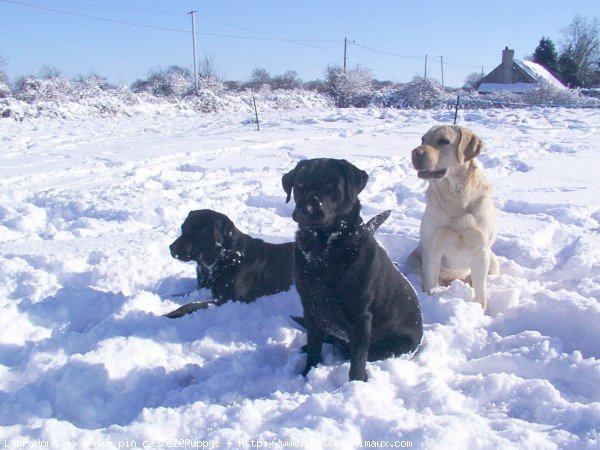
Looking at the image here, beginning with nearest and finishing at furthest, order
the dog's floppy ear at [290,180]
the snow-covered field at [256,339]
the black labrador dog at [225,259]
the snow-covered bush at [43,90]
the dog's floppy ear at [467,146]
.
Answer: the snow-covered field at [256,339], the dog's floppy ear at [290,180], the dog's floppy ear at [467,146], the black labrador dog at [225,259], the snow-covered bush at [43,90]

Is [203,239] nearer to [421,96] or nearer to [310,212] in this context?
[310,212]

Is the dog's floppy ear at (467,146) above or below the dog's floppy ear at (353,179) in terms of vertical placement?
above

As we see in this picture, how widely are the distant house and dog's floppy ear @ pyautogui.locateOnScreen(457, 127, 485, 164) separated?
41.2m

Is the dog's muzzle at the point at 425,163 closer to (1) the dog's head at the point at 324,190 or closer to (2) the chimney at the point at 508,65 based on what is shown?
(1) the dog's head at the point at 324,190

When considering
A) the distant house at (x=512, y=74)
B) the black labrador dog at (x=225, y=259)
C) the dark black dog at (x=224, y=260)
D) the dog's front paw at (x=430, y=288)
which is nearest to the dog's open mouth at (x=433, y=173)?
the black labrador dog at (x=225, y=259)

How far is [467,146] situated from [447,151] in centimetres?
16

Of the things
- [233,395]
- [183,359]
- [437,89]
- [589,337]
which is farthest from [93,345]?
[437,89]

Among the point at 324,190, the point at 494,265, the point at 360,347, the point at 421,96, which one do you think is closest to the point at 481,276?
the point at 494,265

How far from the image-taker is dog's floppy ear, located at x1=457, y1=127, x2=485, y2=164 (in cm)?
388

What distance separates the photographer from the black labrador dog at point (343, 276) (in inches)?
112

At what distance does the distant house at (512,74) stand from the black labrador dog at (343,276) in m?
42.4

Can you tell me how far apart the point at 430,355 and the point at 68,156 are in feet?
32.5

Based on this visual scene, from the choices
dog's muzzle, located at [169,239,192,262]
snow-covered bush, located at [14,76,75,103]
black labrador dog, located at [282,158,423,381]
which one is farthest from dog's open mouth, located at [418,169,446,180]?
snow-covered bush, located at [14,76,75,103]

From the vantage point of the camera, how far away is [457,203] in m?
3.96
